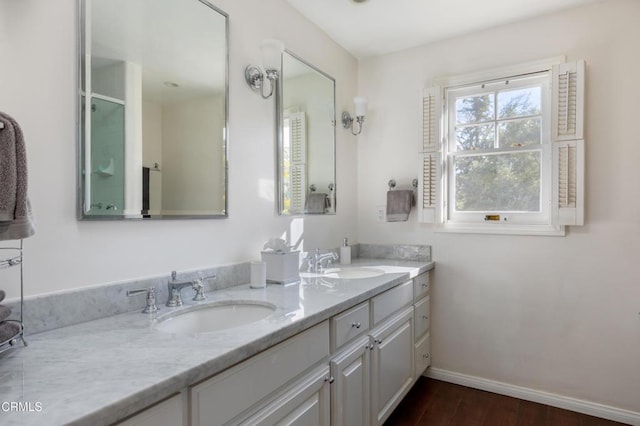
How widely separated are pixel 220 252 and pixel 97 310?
562 mm

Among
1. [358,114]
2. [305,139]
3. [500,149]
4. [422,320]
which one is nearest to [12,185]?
[305,139]

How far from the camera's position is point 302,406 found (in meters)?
1.20

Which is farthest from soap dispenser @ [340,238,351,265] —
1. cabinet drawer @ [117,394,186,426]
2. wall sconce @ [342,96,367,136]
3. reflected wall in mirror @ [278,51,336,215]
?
cabinet drawer @ [117,394,186,426]

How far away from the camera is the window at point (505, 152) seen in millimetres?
2082

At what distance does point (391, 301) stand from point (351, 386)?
20.8 inches

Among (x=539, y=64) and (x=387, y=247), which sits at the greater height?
(x=539, y=64)

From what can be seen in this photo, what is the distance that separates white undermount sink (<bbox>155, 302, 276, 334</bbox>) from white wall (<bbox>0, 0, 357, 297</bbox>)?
0.23 m

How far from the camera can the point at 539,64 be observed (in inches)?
86.2

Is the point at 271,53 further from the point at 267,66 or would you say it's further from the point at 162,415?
the point at 162,415

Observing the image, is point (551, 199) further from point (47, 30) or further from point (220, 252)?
point (47, 30)

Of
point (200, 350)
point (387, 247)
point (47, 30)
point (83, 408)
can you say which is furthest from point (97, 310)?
point (387, 247)

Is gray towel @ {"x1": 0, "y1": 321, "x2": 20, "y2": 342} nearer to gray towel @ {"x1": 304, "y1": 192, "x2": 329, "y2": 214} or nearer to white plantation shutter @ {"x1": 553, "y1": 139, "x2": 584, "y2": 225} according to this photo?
gray towel @ {"x1": 304, "y1": 192, "x2": 329, "y2": 214}

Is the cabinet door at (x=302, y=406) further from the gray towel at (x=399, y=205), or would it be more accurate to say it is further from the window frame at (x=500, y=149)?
the window frame at (x=500, y=149)

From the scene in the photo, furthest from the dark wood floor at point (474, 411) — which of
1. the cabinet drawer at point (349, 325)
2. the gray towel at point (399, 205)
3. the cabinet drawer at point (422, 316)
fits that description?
the gray towel at point (399, 205)
